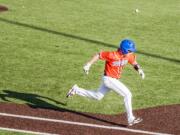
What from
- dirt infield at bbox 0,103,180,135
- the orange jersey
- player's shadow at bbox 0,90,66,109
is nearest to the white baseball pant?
the orange jersey

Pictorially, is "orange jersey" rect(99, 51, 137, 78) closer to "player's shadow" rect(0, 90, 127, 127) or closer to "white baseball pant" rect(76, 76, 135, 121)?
"white baseball pant" rect(76, 76, 135, 121)

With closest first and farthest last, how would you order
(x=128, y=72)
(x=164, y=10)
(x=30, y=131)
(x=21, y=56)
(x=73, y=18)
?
(x=30, y=131)
(x=128, y=72)
(x=21, y=56)
(x=73, y=18)
(x=164, y=10)

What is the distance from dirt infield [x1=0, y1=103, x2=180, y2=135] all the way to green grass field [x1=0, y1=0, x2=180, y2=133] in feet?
1.74

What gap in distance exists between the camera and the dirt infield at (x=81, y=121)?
38.3ft

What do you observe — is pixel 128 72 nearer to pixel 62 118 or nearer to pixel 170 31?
pixel 62 118

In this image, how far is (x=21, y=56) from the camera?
59.8 feet

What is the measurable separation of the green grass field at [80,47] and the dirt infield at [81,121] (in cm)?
53

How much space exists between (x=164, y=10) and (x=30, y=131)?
18736mm

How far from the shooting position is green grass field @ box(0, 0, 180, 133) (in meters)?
14.4

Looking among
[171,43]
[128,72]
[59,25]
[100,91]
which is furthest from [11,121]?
[59,25]

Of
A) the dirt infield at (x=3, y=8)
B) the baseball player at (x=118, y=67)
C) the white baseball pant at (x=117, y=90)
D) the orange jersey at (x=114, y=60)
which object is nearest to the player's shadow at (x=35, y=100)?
the white baseball pant at (x=117, y=90)

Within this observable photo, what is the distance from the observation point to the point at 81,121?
40.4 ft

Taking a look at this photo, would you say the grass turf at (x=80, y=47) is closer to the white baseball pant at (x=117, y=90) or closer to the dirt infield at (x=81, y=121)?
the dirt infield at (x=81, y=121)

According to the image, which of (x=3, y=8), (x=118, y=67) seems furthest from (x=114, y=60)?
(x=3, y=8)
